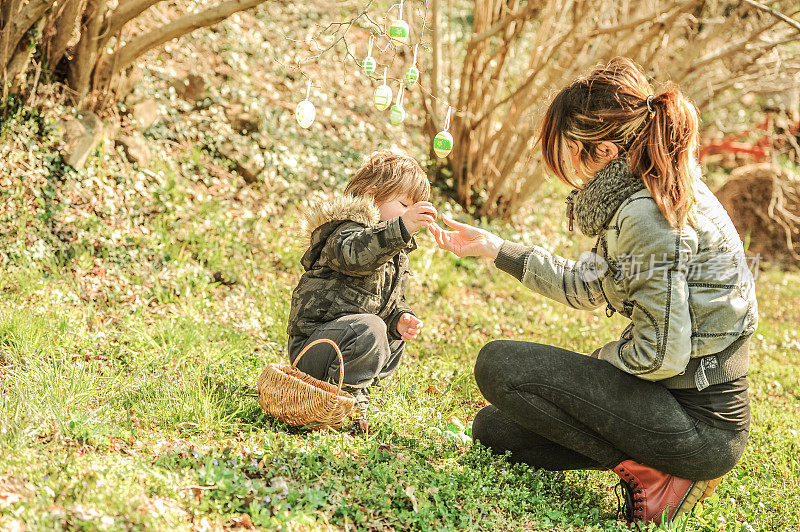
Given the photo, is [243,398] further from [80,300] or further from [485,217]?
[485,217]

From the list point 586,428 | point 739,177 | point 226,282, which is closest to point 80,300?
point 226,282

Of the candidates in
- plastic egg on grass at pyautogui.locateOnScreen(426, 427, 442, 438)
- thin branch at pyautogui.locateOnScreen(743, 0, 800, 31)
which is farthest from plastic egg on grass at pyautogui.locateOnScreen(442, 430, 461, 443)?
thin branch at pyautogui.locateOnScreen(743, 0, 800, 31)

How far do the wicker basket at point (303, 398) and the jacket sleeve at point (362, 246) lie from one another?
0.35 m

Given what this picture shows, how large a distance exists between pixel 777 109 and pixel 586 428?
7.87m

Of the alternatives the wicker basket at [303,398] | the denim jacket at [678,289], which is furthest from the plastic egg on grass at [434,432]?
the denim jacket at [678,289]

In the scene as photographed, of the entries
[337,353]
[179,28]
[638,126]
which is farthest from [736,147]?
[337,353]

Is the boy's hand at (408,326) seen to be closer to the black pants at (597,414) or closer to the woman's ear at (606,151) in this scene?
the black pants at (597,414)

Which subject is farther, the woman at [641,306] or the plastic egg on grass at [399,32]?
the plastic egg on grass at [399,32]

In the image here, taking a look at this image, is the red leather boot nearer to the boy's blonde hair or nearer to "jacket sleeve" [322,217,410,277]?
"jacket sleeve" [322,217,410,277]

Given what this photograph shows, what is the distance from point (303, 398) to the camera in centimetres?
270

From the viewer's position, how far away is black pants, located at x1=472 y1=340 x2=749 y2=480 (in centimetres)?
253

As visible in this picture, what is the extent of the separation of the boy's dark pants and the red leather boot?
3.50ft

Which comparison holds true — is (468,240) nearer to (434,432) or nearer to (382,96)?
(382,96)

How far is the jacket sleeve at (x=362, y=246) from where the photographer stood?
9.31 feet
